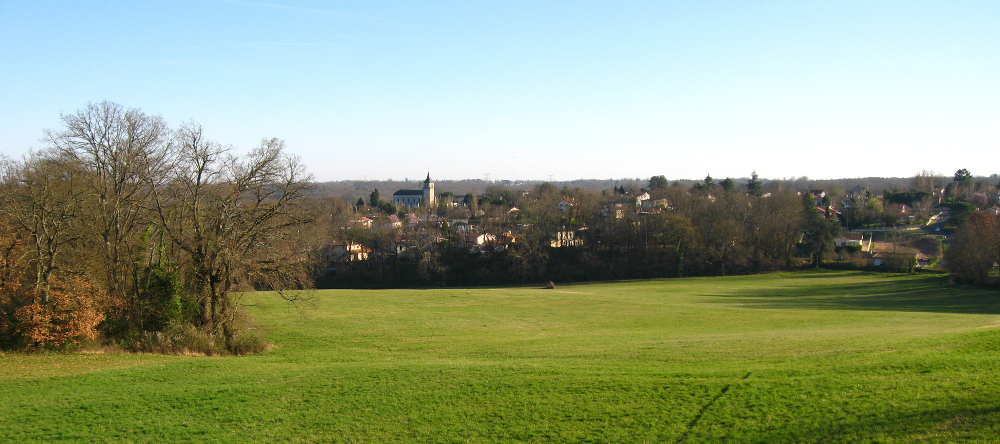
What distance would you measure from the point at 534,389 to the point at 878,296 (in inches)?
1752

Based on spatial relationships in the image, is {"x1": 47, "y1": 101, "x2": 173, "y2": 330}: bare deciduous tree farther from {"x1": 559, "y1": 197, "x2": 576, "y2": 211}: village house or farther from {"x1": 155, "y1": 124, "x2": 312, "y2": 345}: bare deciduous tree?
{"x1": 559, "y1": 197, "x2": 576, "y2": 211}: village house

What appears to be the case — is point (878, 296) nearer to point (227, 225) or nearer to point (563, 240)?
point (563, 240)

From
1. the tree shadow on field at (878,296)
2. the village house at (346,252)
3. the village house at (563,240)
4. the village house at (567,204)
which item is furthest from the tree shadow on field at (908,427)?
the village house at (567,204)

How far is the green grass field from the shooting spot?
12789mm

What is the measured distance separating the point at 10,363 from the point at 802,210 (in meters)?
84.2

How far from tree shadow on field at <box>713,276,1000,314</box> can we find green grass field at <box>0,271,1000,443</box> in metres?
12.7

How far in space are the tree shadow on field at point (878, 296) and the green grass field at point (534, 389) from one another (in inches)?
502

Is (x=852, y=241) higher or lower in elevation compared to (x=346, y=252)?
higher

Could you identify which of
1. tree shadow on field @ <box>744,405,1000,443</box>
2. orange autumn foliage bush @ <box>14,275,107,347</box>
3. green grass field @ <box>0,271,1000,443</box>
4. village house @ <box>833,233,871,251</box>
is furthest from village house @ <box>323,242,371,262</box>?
tree shadow on field @ <box>744,405,1000,443</box>

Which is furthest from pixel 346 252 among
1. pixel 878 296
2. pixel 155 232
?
pixel 878 296

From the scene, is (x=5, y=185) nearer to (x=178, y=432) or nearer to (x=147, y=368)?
(x=147, y=368)

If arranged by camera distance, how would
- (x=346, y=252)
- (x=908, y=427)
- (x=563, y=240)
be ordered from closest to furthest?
(x=908, y=427), (x=346, y=252), (x=563, y=240)

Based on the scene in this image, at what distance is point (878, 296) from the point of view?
4897cm

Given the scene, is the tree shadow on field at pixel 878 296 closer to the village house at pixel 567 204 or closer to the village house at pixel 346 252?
the village house at pixel 567 204
